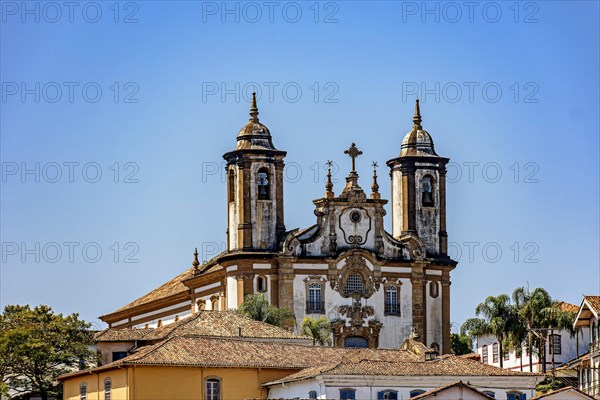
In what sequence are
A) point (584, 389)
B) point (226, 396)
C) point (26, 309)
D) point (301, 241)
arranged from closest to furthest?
point (226, 396)
point (584, 389)
point (26, 309)
point (301, 241)

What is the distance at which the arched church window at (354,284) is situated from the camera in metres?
139

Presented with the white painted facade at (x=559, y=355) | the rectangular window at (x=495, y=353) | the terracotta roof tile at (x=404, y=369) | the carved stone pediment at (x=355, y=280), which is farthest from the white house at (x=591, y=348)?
the carved stone pediment at (x=355, y=280)

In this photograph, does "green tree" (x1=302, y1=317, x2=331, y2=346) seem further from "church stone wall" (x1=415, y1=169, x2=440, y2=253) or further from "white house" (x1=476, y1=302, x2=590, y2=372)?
"church stone wall" (x1=415, y1=169, x2=440, y2=253)

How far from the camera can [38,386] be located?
403 ft

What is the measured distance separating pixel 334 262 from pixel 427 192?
1070cm

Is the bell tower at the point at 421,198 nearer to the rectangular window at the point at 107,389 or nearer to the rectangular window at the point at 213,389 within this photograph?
the rectangular window at the point at 213,389

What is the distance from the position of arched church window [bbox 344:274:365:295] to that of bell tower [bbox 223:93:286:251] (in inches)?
218

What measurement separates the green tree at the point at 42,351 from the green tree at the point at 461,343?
1426 inches

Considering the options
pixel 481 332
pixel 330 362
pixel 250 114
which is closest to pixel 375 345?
pixel 481 332

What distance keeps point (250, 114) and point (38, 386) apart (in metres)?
29.8

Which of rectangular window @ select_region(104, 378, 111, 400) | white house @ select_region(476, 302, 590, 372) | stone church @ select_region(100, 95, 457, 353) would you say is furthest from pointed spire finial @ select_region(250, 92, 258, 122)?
rectangular window @ select_region(104, 378, 111, 400)

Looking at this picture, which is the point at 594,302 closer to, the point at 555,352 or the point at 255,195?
the point at 555,352

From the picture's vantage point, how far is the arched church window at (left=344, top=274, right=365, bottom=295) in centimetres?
13932

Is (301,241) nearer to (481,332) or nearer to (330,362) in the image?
(481,332)
